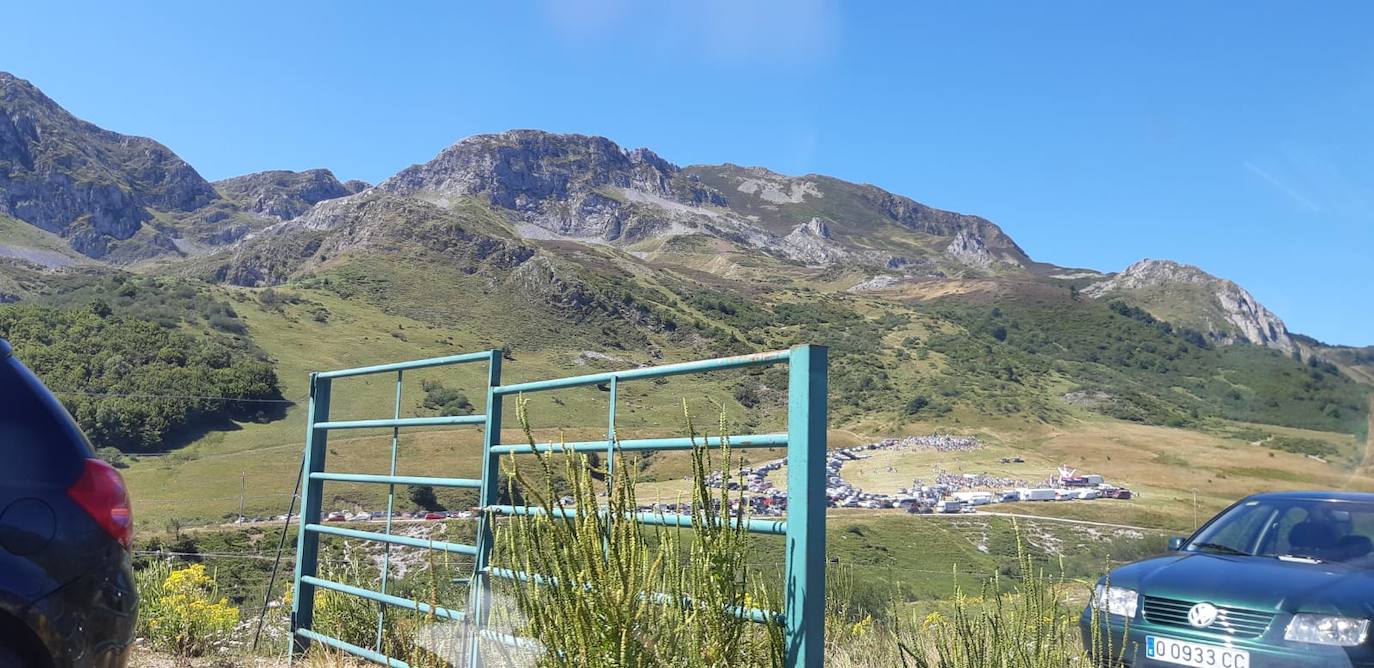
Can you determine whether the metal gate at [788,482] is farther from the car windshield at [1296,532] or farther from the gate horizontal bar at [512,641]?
the car windshield at [1296,532]

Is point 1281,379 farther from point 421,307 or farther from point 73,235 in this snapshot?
point 73,235

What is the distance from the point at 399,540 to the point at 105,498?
223cm

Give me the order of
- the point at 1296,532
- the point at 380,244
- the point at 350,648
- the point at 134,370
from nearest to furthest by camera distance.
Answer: the point at 350,648
the point at 1296,532
the point at 134,370
the point at 380,244

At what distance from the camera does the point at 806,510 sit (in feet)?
9.39

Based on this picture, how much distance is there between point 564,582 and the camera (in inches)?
110

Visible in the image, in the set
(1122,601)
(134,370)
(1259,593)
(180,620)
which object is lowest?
(180,620)

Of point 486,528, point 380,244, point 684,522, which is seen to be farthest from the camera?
point 380,244

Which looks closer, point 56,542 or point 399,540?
point 56,542

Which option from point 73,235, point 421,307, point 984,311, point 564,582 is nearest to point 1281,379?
point 984,311

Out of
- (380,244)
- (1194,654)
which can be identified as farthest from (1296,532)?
(380,244)

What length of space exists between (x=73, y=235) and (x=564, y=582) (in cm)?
21270

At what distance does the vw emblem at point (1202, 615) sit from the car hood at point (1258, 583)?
Result: 0.14ft

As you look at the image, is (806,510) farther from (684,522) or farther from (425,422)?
(425,422)

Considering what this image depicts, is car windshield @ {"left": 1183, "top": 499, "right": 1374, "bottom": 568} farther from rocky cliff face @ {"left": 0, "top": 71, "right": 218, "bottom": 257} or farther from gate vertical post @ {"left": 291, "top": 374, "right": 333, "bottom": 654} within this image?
rocky cliff face @ {"left": 0, "top": 71, "right": 218, "bottom": 257}
